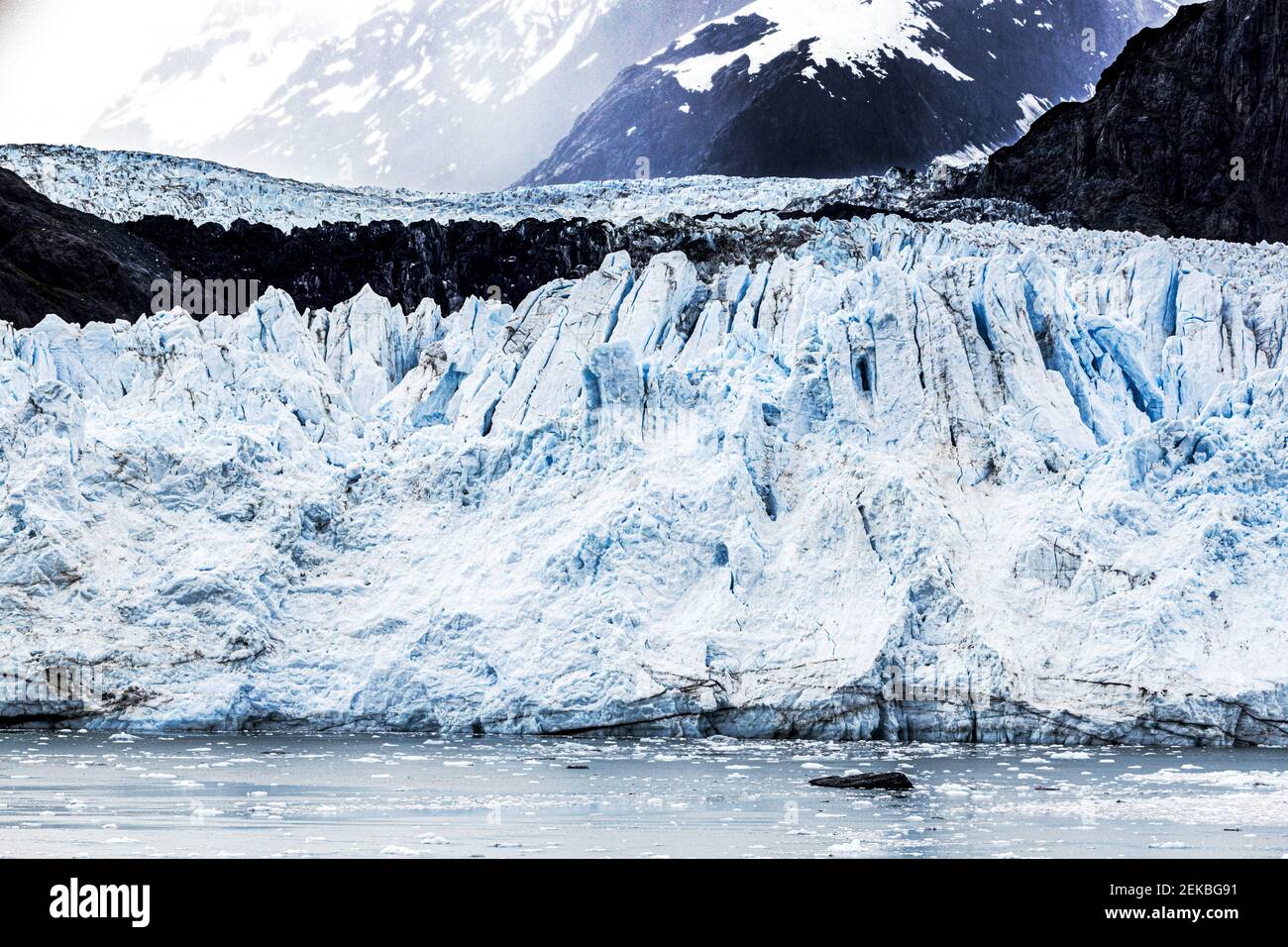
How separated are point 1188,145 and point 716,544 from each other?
35959mm

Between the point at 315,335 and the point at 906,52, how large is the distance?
148 feet

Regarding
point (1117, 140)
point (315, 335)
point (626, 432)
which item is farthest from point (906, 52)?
point (626, 432)

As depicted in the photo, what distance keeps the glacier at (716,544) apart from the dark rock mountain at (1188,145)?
88.5ft

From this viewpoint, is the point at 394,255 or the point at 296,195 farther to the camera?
the point at 296,195

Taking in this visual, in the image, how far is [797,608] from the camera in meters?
17.1

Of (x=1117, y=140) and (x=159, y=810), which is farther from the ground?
(x=1117, y=140)

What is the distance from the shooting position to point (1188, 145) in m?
47.7

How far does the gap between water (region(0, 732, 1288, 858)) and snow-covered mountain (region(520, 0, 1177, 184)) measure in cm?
5044

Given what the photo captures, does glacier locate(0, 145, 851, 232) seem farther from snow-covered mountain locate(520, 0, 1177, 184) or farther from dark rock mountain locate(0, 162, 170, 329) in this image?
snow-covered mountain locate(520, 0, 1177, 184)

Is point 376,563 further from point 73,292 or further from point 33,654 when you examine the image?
point 73,292

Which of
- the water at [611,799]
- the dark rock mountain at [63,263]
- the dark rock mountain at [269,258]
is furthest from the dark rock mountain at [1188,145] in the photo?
the water at [611,799]

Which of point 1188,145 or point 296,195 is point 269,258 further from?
point 1188,145

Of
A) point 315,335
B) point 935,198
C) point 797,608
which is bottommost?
point 797,608

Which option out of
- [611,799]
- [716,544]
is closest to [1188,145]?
[716,544]
